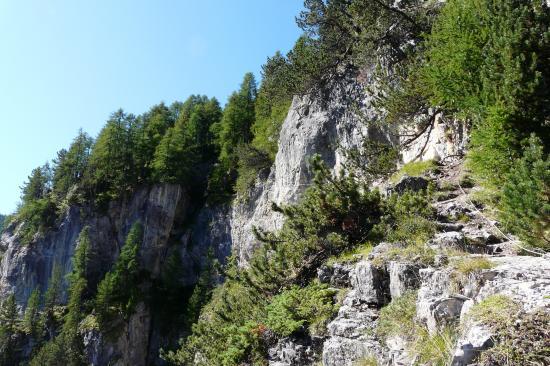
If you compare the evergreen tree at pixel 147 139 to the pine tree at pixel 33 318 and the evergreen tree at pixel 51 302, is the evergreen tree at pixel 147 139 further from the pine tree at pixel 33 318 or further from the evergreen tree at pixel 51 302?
the pine tree at pixel 33 318

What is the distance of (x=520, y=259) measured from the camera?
262 inches

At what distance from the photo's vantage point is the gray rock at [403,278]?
7.76 metres

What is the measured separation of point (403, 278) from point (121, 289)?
34.5m

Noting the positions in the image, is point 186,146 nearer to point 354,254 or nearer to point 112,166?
point 112,166

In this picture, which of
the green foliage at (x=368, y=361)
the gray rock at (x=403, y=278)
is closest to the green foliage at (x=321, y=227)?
the gray rock at (x=403, y=278)

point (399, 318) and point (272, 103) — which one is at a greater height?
point (272, 103)

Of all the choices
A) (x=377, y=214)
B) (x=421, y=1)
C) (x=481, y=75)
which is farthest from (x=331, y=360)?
(x=421, y=1)

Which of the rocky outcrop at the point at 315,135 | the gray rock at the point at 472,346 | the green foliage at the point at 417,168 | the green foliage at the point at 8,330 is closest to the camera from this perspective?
the gray rock at the point at 472,346

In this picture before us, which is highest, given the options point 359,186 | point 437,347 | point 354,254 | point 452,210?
point 359,186

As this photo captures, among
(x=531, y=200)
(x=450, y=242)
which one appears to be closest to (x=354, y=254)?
(x=450, y=242)

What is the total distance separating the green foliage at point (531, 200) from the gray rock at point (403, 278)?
76.3 inches

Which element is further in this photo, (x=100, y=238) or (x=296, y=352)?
(x=100, y=238)

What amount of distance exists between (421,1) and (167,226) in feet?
109

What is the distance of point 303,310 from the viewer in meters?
9.84
